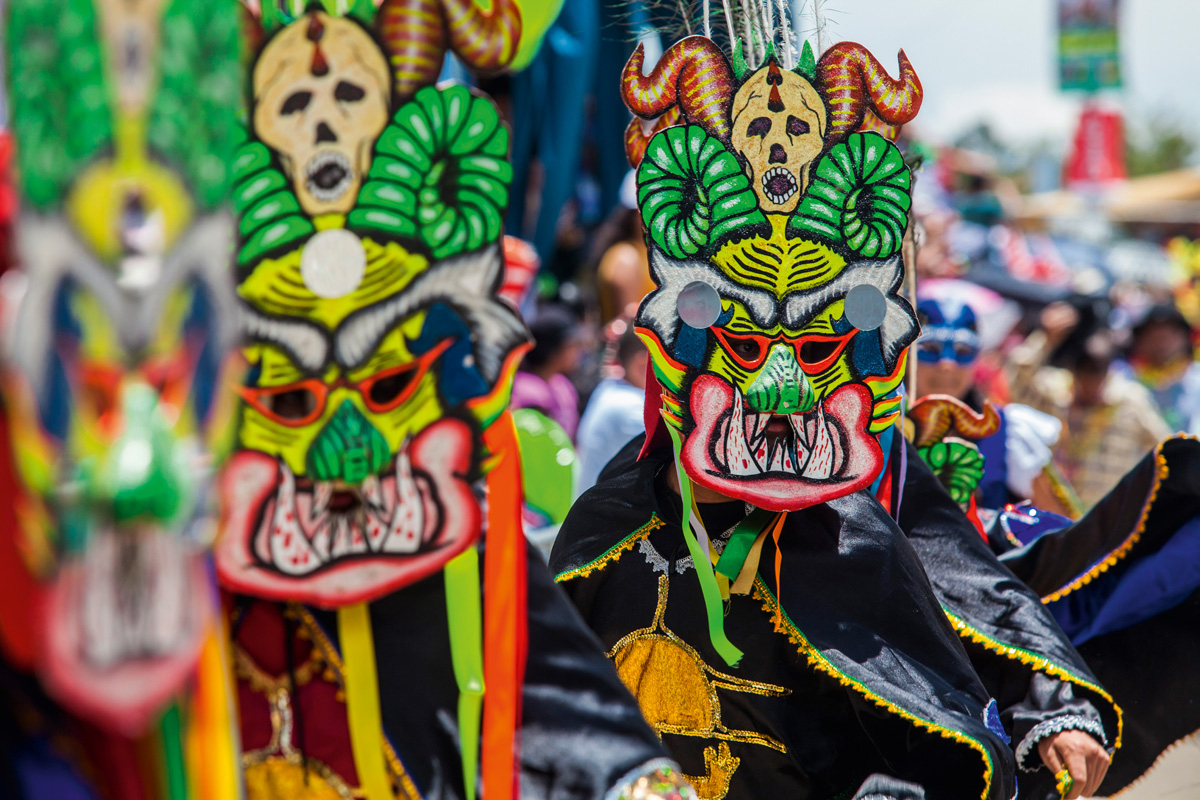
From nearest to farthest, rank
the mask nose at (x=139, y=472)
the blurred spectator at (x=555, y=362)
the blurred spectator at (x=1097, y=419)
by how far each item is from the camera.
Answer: the mask nose at (x=139, y=472)
the blurred spectator at (x=555, y=362)
the blurred spectator at (x=1097, y=419)

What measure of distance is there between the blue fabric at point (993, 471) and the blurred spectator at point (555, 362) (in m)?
1.81

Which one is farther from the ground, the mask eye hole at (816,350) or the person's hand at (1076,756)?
the mask eye hole at (816,350)

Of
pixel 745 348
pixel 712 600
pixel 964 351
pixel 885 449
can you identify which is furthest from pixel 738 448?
pixel 964 351

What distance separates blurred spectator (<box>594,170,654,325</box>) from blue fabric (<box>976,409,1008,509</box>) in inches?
73.4

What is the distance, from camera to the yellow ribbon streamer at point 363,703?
5.47 ft

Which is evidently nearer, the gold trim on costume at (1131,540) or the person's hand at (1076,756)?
the person's hand at (1076,756)

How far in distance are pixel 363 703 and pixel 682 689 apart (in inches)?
33.2

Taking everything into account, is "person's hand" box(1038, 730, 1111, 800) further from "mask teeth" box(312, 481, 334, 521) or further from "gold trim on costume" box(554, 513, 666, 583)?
"mask teeth" box(312, 481, 334, 521)

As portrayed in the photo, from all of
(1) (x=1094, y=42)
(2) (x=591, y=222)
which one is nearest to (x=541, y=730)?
(2) (x=591, y=222)

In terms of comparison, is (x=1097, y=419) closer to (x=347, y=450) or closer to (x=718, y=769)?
(x=718, y=769)

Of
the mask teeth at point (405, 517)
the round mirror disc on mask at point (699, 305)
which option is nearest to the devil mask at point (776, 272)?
the round mirror disc on mask at point (699, 305)

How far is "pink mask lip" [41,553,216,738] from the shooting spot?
4.00ft

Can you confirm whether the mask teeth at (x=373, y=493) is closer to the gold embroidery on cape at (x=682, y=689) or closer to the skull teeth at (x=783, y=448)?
the skull teeth at (x=783, y=448)

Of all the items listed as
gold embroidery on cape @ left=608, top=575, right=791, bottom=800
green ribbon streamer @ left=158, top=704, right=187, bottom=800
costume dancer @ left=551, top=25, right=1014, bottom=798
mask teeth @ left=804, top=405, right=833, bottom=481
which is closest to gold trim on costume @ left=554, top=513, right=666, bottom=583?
costume dancer @ left=551, top=25, right=1014, bottom=798
